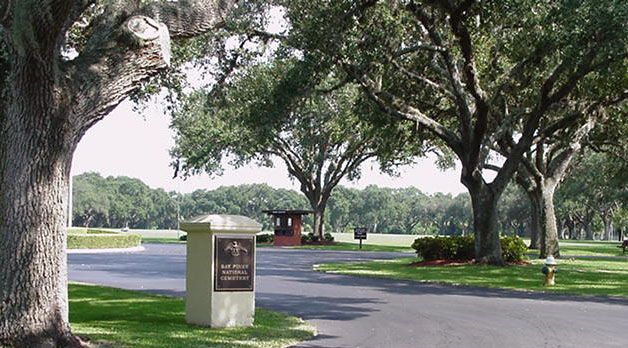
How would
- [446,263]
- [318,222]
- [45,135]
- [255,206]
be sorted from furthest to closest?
[255,206]
[318,222]
[446,263]
[45,135]

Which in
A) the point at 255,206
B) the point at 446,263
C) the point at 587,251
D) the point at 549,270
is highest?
the point at 255,206

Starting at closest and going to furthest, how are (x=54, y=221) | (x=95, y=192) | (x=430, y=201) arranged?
(x=54, y=221), (x=95, y=192), (x=430, y=201)

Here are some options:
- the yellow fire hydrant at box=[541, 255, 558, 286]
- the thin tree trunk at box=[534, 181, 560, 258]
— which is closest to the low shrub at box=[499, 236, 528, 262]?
the thin tree trunk at box=[534, 181, 560, 258]

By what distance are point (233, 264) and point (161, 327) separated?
57.0 inches

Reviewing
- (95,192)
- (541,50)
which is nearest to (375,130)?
(541,50)

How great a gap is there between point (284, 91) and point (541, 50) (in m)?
7.62

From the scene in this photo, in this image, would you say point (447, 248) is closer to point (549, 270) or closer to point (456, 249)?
point (456, 249)

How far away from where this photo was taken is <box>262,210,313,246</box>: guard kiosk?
50.4 m

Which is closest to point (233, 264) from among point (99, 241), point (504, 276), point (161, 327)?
point (161, 327)

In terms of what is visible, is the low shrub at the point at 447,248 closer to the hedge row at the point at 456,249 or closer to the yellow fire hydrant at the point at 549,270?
the hedge row at the point at 456,249

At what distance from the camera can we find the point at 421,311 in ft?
43.7

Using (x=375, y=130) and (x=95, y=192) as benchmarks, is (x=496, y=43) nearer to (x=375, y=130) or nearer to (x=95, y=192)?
(x=375, y=130)

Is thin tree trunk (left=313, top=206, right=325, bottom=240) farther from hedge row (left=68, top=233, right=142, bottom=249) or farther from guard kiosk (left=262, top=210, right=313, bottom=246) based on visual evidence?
hedge row (left=68, top=233, right=142, bottom=249)

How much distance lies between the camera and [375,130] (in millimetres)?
29250
